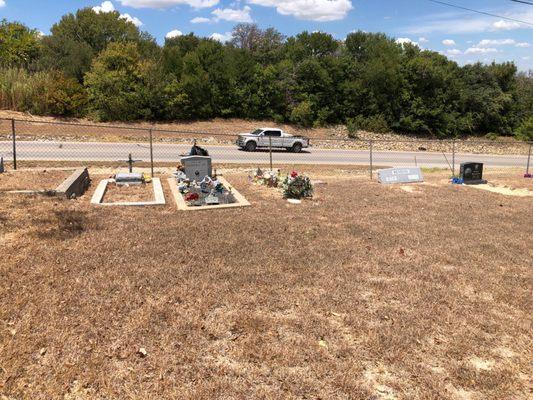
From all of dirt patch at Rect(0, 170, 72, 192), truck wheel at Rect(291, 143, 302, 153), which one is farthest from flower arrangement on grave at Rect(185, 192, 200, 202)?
truck wheel at Rect(291, 143, 302, 153)

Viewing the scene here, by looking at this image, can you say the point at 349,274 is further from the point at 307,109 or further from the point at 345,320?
the point at 307,109

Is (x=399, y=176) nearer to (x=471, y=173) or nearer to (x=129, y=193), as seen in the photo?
(x=471, y=173)

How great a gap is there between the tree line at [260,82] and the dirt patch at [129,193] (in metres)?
24.1

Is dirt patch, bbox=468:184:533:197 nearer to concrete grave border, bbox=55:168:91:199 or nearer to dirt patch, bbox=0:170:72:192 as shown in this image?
concrete grave border, bbox=55:168:91:199

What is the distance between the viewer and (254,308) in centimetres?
498

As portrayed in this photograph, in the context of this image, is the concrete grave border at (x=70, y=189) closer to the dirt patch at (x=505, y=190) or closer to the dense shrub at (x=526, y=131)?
the dirt patch at (x=505, y=190)

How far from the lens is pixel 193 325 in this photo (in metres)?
4.52

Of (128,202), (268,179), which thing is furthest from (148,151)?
(128,202)

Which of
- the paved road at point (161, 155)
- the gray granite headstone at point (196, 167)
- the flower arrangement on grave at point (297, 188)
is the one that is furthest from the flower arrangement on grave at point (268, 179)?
the paved road at point (161, 155)

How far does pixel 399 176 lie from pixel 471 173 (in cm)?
294

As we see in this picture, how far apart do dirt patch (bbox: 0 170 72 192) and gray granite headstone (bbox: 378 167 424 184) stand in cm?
957

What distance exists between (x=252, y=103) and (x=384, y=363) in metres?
37.8

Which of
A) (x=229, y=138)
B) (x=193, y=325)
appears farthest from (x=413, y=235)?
(x=229, y=138)

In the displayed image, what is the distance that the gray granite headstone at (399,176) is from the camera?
14.7 meters
